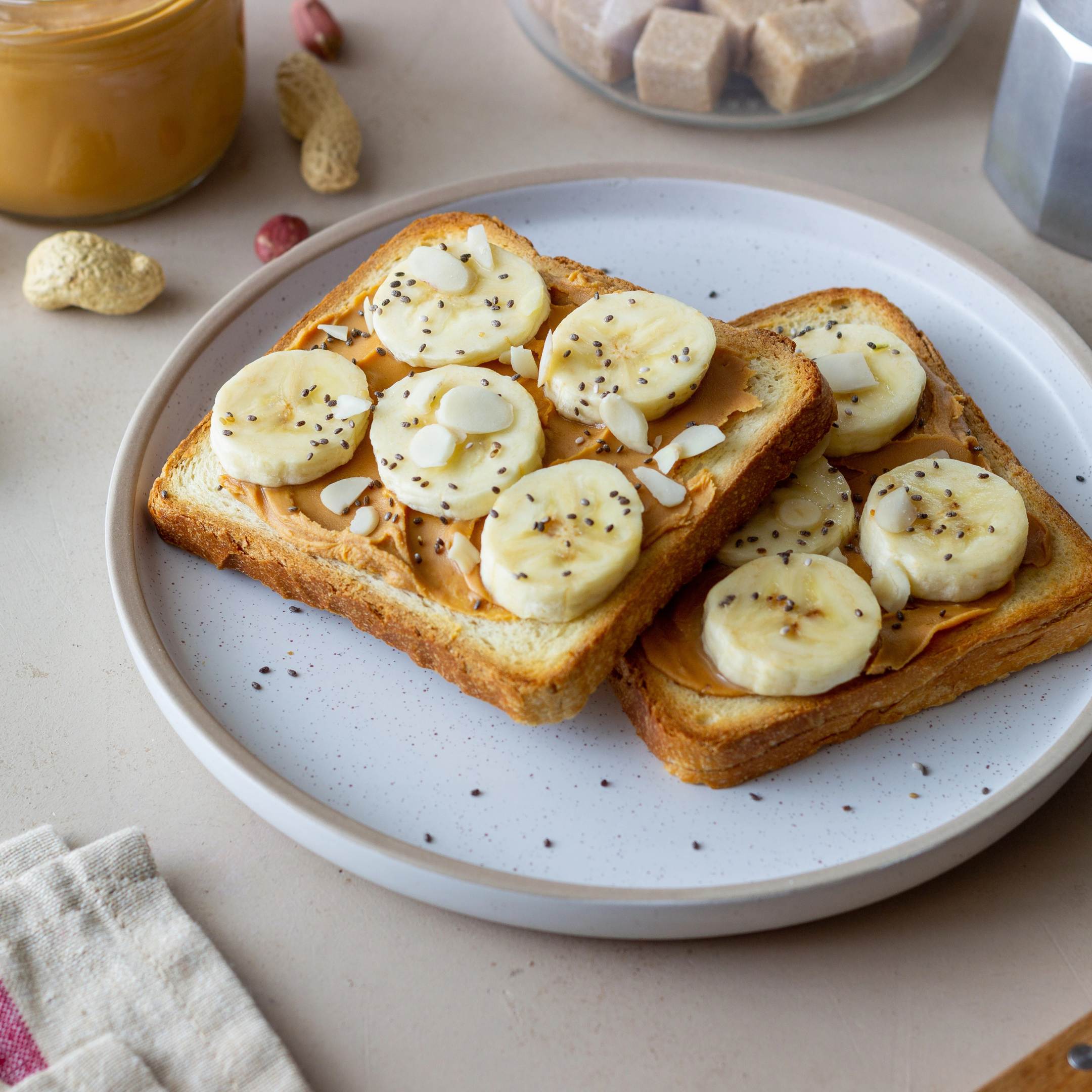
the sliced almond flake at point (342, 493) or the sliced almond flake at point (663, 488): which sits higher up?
the sliced almond flake at point (663, 488)

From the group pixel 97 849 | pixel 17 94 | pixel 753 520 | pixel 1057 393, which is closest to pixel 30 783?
pixel 97 849

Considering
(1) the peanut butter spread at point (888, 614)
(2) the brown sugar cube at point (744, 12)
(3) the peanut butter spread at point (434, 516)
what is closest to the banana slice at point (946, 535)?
(1) the peanut butter spread at point (888, 614)

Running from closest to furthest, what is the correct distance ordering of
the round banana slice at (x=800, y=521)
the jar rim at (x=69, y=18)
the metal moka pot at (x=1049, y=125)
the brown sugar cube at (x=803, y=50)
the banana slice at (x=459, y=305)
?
the round banana slice at (x=800, y=521), the banana slice at (x=459, y=305), the jar rim at (x=69, y=18), the metal moka pot at (x=1049, y=125), the brown sugar cube at (x=803, y=50)

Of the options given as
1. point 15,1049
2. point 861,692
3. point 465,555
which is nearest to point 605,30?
point 465,555

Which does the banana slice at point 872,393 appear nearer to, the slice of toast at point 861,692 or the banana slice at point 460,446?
the slice of toast at point 861,692

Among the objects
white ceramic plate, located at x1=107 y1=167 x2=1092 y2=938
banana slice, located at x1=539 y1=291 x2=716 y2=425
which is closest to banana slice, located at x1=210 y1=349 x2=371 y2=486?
white ceramic plate, located at x1=107 y1=167 x2=1092 y2=938

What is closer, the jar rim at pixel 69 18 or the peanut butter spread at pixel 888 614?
the peanut butter spread at pixel 888 614

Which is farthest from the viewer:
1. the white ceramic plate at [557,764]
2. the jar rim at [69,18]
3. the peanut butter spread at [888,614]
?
the jar rim at [69,18]
